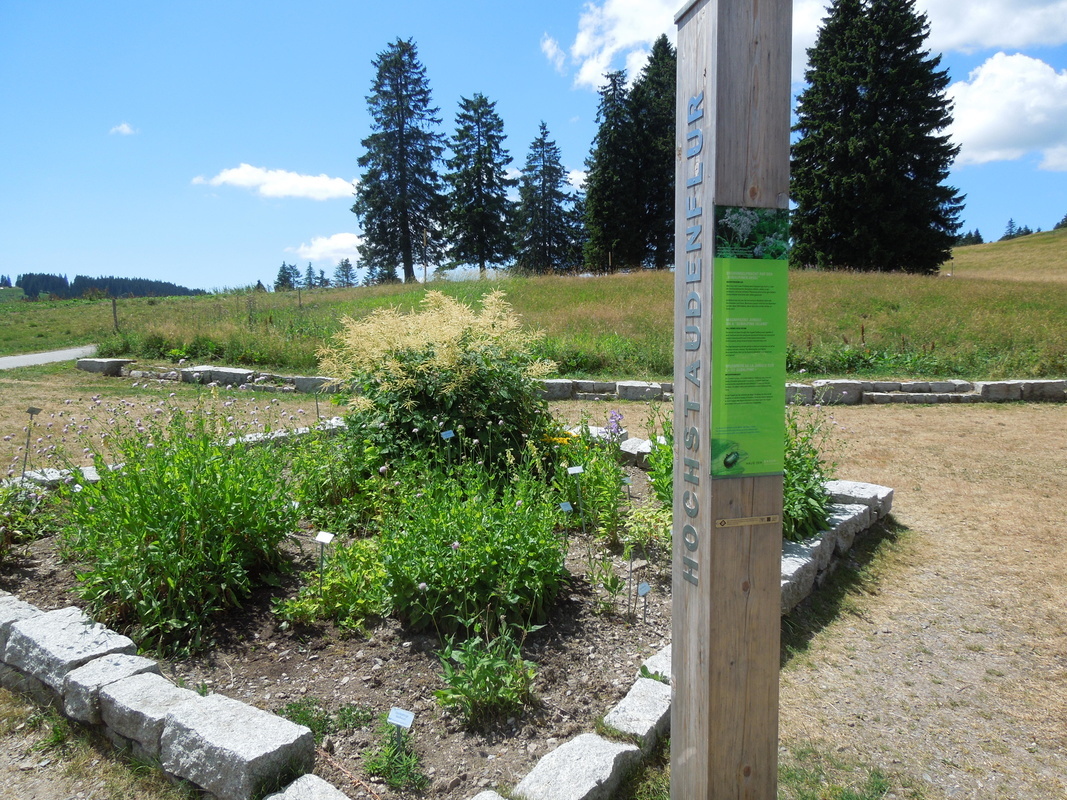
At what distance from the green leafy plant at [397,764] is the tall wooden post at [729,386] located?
0.90 m

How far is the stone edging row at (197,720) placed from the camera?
207cm

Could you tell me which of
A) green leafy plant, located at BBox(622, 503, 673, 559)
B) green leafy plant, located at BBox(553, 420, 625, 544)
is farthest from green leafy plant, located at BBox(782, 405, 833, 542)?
green leafy plant, located at BBox(553, 420, 625, 544)

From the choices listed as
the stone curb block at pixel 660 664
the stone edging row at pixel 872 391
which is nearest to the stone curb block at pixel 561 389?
the stone edging row at pixel 872 391

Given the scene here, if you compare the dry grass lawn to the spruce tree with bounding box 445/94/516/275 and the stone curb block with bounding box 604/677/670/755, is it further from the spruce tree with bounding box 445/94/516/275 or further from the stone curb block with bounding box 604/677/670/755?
the spruce tree with bounding box 445/94/516/275

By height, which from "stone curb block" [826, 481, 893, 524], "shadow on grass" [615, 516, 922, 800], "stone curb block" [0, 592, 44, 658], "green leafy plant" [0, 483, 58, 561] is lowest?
"shadow on grass" [615, 516, 922, 800]

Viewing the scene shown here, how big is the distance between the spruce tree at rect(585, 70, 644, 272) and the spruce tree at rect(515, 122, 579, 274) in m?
7.17

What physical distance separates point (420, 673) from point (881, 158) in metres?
30.5

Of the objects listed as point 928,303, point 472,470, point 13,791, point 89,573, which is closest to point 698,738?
point 472,470

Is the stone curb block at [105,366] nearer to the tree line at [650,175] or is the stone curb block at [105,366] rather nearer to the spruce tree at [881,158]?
Answer: the tree line at [650,175]

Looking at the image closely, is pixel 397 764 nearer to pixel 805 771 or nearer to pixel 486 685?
pixel 486 685

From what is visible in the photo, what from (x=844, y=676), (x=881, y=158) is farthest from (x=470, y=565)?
(x=881, y=158)

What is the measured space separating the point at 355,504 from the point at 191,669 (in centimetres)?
140

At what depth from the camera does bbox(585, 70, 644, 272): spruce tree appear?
33.5 meters

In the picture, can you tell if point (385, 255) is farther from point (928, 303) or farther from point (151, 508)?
point (151, 508)
